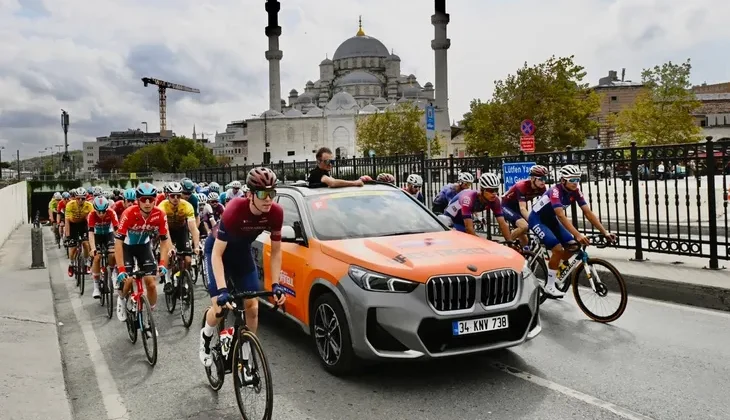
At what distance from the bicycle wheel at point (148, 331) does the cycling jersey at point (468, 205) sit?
4.36 m

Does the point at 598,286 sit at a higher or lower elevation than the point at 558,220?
lower

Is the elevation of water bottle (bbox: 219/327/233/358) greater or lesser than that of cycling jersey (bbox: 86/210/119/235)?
lesser

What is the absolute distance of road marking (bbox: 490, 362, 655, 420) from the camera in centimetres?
471

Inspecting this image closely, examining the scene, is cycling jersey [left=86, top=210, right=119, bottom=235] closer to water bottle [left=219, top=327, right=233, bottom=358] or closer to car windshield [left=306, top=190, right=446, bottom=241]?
car windshield [left=306, top=190, right=446, bottom=241]

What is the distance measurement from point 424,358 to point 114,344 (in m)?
4.34

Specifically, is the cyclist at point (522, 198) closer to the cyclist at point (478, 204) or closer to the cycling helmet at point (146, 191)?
the cyclist at point (478, 204)

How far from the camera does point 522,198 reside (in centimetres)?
898

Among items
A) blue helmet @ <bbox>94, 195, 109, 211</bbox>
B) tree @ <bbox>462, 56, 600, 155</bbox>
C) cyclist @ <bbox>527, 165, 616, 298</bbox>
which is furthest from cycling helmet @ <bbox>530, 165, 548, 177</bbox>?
tree @ <bbox>462, 56, 600, 155</bbox>

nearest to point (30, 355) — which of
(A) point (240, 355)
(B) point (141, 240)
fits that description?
(B) point (141, 240)

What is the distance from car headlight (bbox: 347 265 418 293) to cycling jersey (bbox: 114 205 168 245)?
10.4 feet

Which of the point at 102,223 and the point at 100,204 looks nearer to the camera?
the point at 100,204

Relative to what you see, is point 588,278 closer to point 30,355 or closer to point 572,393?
point 572,393

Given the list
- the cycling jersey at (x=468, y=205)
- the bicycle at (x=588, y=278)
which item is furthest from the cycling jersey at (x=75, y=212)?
the bicycle at (x=588, y=278)

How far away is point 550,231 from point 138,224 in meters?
5.20
